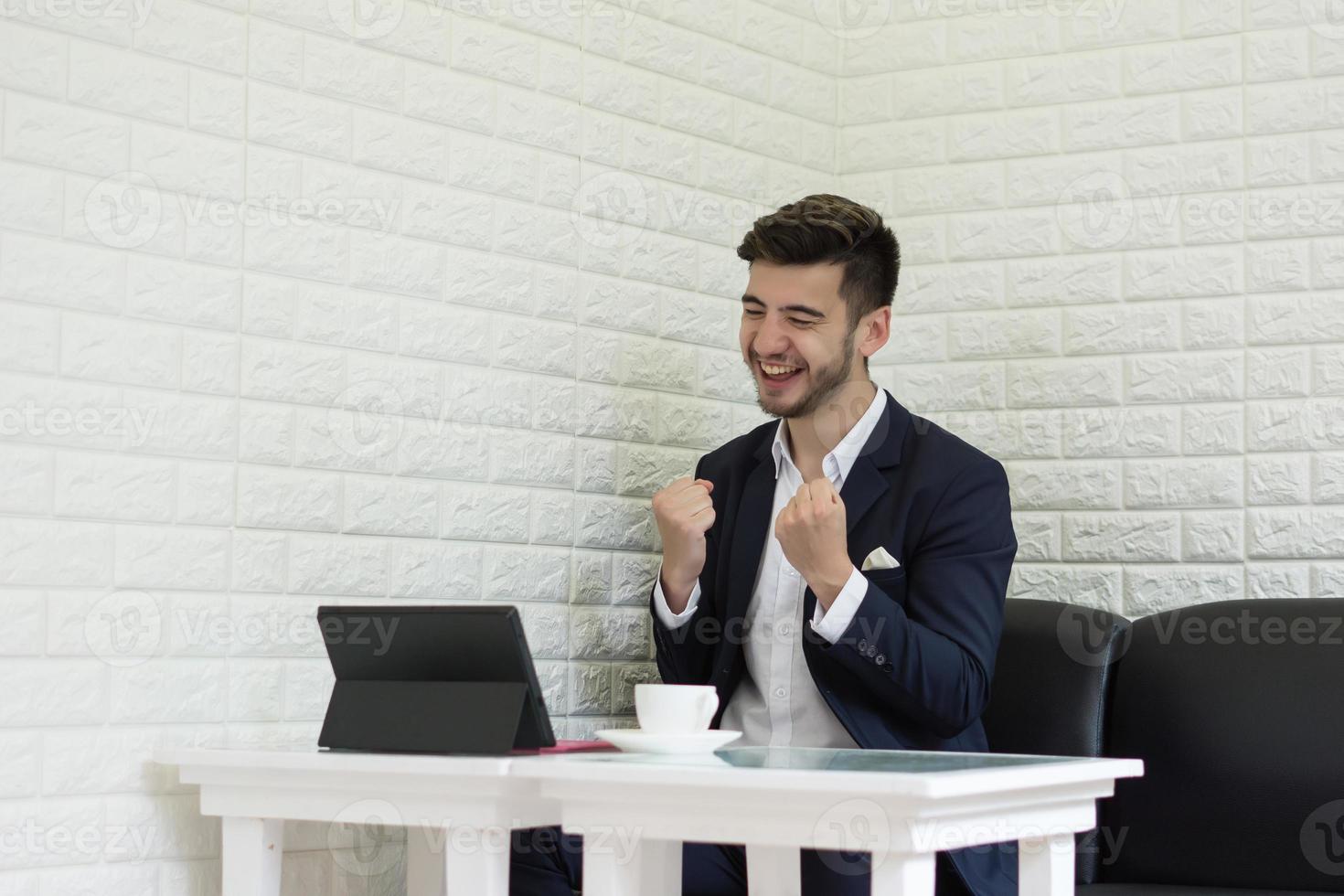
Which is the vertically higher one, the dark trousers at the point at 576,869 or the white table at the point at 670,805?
the white table at the point at 670,805

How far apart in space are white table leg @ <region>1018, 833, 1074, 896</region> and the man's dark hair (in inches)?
46.8

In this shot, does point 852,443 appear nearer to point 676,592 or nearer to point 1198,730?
point 676,592

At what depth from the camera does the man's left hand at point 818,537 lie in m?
2.49

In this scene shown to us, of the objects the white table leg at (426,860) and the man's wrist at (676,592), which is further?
the man's wrist at (676,592)

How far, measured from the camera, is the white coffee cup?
2133 mm

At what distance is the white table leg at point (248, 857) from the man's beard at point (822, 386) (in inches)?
45.7

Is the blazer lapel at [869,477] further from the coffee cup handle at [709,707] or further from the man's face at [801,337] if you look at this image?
the coffee cup handle at [709,707]

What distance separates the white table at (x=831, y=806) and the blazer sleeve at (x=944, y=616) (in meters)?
0.40

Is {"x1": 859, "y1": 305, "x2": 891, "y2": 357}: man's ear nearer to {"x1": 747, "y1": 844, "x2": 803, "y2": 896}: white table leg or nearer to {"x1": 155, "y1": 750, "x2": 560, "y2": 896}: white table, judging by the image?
{"x1": 747, "y1": 844, "x2": 803, "y2": 896}: white table leg

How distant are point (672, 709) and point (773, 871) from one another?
1.29 ft

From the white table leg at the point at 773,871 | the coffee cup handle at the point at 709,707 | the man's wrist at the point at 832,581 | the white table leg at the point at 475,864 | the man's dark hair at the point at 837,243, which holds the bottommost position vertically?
the white table leg at the point at 773,871

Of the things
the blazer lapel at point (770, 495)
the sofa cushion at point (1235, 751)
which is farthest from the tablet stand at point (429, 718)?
the sofa cushion at point (1235, 751)

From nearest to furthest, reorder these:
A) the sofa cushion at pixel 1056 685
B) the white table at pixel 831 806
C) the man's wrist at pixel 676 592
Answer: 1. the white table at pixel 831 806
2. the man's wrist at pixel 676 592
3. the sofa cushion at pixel 1056 685

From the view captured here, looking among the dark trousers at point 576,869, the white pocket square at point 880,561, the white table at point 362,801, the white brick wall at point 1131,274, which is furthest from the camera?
the white brick wall at point 1131,274
